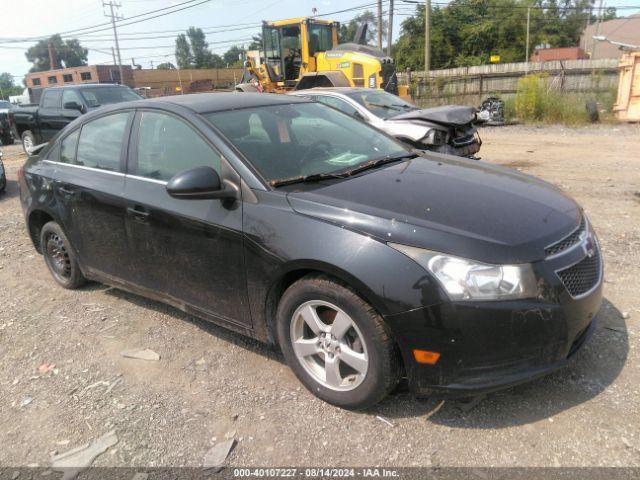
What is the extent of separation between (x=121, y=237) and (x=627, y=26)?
76903 millimetres

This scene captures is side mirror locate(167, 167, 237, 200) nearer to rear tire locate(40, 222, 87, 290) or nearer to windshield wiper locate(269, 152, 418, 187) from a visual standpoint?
windshield wiper locate(269, 152, 418, 187)

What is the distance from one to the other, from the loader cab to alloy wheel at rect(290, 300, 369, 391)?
1398 cm

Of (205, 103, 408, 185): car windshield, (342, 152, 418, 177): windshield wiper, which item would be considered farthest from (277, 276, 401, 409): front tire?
(342, 152, 418, 177): windshield wiper

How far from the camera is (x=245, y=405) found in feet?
9.68

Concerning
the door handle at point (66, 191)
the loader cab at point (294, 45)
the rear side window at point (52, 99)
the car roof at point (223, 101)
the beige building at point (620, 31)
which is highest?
the beige building at point (620, 31)

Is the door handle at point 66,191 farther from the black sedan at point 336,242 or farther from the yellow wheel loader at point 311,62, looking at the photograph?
the yellow wheel loader at point 311,62

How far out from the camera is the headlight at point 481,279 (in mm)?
2359

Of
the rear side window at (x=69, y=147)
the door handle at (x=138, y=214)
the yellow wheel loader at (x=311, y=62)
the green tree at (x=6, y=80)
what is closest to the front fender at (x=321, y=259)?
the door handle at (x=138, y=214)

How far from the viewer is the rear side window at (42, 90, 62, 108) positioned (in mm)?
12375

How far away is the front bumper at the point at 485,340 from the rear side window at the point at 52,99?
1243 centimetres

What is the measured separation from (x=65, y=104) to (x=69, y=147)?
27.6 ft

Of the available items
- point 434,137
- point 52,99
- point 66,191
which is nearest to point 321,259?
point 66,191

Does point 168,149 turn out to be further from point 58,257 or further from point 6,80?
point 6,80

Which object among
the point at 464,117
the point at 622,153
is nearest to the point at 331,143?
the point at 464,117
